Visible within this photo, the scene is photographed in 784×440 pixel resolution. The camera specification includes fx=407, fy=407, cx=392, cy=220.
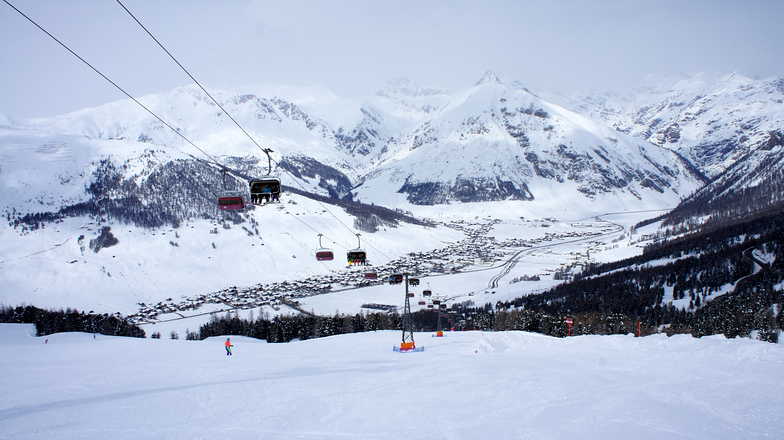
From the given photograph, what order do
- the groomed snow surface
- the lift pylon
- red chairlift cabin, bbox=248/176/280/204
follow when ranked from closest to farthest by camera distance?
the groomed snow surface
red chairlift cabin, bbox=248/176/280/204
the lift pylon

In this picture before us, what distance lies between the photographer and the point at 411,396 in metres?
14.6

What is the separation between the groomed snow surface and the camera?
11.0 meters

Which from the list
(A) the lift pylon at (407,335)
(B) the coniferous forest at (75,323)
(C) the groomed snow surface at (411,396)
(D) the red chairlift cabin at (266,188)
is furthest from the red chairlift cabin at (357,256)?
(B) the coniferous forest at (75,323)

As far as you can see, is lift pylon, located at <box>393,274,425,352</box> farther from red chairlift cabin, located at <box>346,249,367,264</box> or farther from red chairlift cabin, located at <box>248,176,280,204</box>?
red chairlift cabin, located at <box>248,176,280,204</box>

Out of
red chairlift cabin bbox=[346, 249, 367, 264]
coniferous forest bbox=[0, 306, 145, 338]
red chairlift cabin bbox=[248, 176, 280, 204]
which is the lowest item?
coniferous forest bbox=[0, 306, 145, 338]

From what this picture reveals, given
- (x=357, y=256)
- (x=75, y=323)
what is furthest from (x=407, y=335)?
(x=75, y=323)

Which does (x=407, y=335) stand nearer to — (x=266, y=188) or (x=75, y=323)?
(x=266, y=188)

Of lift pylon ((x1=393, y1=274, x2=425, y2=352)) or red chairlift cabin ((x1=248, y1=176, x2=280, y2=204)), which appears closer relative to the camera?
red chairlift cabin ((x1=248, y1=176, x2=280, y2=204))

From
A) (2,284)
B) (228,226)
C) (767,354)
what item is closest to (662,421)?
(767,354)

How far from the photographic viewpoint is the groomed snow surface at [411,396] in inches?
435

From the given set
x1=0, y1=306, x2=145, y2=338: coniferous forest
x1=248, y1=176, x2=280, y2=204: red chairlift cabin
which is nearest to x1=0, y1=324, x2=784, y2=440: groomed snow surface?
x1=248, y1=176, x2=280, y2=204: red chairlift cabin

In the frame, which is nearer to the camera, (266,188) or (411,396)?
(411,396)

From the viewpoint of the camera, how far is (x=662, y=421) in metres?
11.7

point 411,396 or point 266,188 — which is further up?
point 266,188
